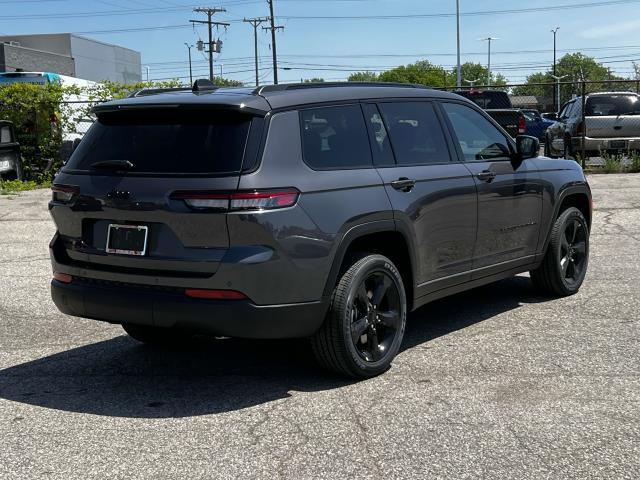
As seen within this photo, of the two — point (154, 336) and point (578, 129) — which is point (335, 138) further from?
point (578, 129)

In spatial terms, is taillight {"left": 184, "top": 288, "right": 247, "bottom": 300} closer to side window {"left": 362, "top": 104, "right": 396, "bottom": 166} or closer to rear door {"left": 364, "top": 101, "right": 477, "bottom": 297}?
rear door {"left": 364, "top": 101, "right": 477, "bottom": 297}

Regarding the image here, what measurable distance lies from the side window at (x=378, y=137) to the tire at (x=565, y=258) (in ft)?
7.57

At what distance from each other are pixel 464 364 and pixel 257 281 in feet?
5.47

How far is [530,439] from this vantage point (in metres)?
4.20

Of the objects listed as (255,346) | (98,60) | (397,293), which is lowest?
(255,346)

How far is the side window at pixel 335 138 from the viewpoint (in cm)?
503

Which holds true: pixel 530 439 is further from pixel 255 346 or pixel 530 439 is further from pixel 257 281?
pixel 255 346

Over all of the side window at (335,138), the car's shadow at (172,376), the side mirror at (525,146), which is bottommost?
the car's shadow at (172,376)

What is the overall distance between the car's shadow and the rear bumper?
18.2 inches

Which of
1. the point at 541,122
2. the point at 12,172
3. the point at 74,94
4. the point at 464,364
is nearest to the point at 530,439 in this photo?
the point at 464,364

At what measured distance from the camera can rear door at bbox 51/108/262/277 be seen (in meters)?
4.61

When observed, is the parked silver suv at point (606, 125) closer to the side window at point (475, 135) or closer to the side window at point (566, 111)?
the side window at point (566, 111)

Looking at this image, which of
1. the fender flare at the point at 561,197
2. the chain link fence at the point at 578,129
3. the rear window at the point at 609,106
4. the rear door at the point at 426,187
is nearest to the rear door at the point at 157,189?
the rear door at the point at 426,187

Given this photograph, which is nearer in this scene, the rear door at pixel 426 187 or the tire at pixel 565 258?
the rear door at pixel 426 187
